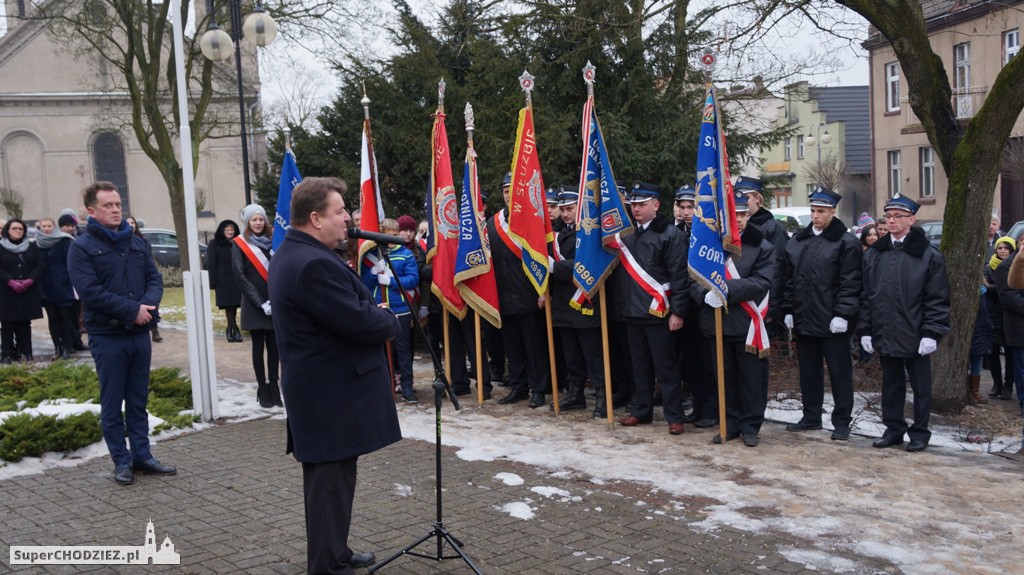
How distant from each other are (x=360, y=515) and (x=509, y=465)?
1.48 m

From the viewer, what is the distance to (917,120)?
30.0 m

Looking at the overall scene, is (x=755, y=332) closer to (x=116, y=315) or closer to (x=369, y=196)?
(x=369, y=196)

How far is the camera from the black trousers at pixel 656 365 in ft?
26.9

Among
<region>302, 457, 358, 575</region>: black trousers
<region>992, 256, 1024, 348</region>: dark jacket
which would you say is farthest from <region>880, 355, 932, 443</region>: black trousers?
<region>302, 457, 358, 575</region>: black trousers

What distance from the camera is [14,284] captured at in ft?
39.8

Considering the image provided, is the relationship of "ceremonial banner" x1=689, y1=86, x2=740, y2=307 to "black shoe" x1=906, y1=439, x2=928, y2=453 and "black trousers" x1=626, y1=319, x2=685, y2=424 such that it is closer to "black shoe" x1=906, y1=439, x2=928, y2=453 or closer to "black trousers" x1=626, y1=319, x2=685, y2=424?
"black trousers" x1=626, y1=319, x2=685, y2=424

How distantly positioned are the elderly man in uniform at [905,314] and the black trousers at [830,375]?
325 mm

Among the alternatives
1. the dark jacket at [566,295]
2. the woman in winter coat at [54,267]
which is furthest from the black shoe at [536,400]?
the woman in winter coat at [54,267]

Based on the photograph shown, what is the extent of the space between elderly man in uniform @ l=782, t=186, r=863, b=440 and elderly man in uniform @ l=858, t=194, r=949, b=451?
0.20m

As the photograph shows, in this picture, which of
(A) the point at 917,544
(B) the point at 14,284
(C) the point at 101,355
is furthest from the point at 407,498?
(B) the point at 14,284

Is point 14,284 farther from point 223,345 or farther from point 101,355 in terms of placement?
point 101,355

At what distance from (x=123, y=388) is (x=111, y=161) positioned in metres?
42.6

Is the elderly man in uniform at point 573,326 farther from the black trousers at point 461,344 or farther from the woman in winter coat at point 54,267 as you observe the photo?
the woman in winter coat at point 54,267

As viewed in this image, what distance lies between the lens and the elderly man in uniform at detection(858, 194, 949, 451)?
→ 737 cm
